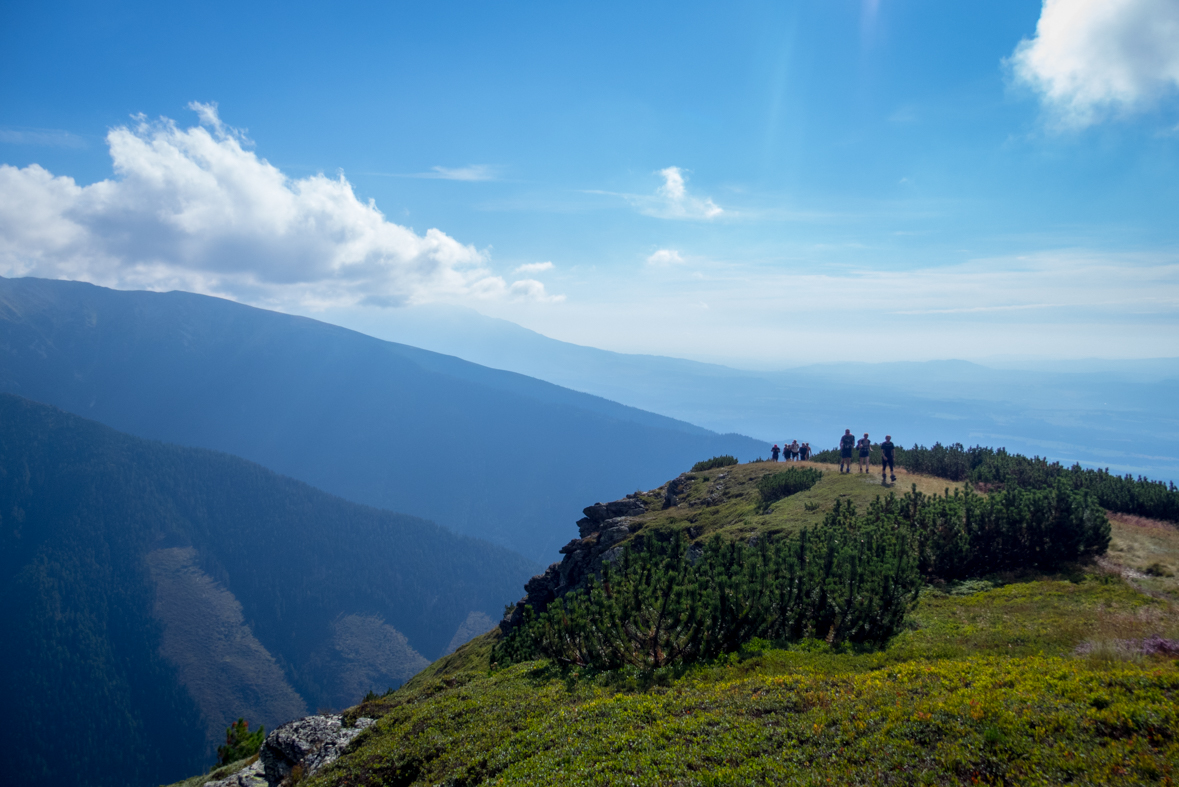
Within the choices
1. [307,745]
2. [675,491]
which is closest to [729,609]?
[307,745]

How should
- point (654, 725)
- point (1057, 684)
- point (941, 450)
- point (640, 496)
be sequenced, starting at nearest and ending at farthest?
point (1057, 684)
point (654, 725)
point (941, 450)
point (640, 496)

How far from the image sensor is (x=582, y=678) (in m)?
13.5

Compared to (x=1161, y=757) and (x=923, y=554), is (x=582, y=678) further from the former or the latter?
(x=923, y=554)

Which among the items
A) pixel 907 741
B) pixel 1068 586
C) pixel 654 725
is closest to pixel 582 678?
pixel 654 725

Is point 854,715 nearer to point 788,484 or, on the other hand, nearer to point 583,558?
point 788,484

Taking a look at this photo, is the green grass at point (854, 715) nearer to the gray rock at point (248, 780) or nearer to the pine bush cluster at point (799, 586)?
the pine bush cluster at point (799, 586)

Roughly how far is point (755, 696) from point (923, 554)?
445 inches

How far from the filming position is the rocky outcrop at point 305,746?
13609 millimetres

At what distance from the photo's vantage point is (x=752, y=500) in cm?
3253

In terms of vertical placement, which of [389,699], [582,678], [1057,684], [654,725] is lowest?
[389,699]

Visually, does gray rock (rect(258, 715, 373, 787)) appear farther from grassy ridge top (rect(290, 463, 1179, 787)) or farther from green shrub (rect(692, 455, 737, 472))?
green shrub (rect(692, 455, 737, 472))

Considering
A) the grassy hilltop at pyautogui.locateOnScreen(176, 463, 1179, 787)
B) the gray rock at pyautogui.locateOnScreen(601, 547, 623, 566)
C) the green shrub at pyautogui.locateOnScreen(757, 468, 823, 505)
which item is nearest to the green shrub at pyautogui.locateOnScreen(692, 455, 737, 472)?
the green shrub at pyautogui.locateOnScreen(757, 468, 823, 505)

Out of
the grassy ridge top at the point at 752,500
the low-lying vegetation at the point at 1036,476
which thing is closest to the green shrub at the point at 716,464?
the grassy ridge top at the point at 752,500

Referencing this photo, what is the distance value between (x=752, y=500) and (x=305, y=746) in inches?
992
